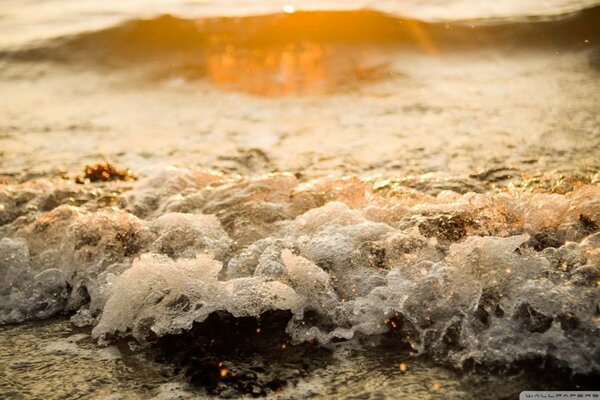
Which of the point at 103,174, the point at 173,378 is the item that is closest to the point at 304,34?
the point at 103,174

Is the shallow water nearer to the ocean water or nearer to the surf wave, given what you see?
the ocean water

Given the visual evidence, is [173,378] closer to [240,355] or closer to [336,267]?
[240,355]

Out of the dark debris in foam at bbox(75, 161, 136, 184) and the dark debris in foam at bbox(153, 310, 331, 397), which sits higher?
the dark debris in foam at bbox(75, 161, 136, 184)

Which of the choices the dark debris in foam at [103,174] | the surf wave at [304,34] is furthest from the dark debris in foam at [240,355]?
the surf wave at [304,34]

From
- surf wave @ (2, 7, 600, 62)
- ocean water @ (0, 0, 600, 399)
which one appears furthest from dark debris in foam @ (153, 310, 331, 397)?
surf wave @ (2, 7, 600, 62)

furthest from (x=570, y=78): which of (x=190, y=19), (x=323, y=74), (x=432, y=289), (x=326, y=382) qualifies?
(x=190, y=19)

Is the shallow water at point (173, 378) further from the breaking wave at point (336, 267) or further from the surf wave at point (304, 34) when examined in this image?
the surf wave at point (304, 34)
